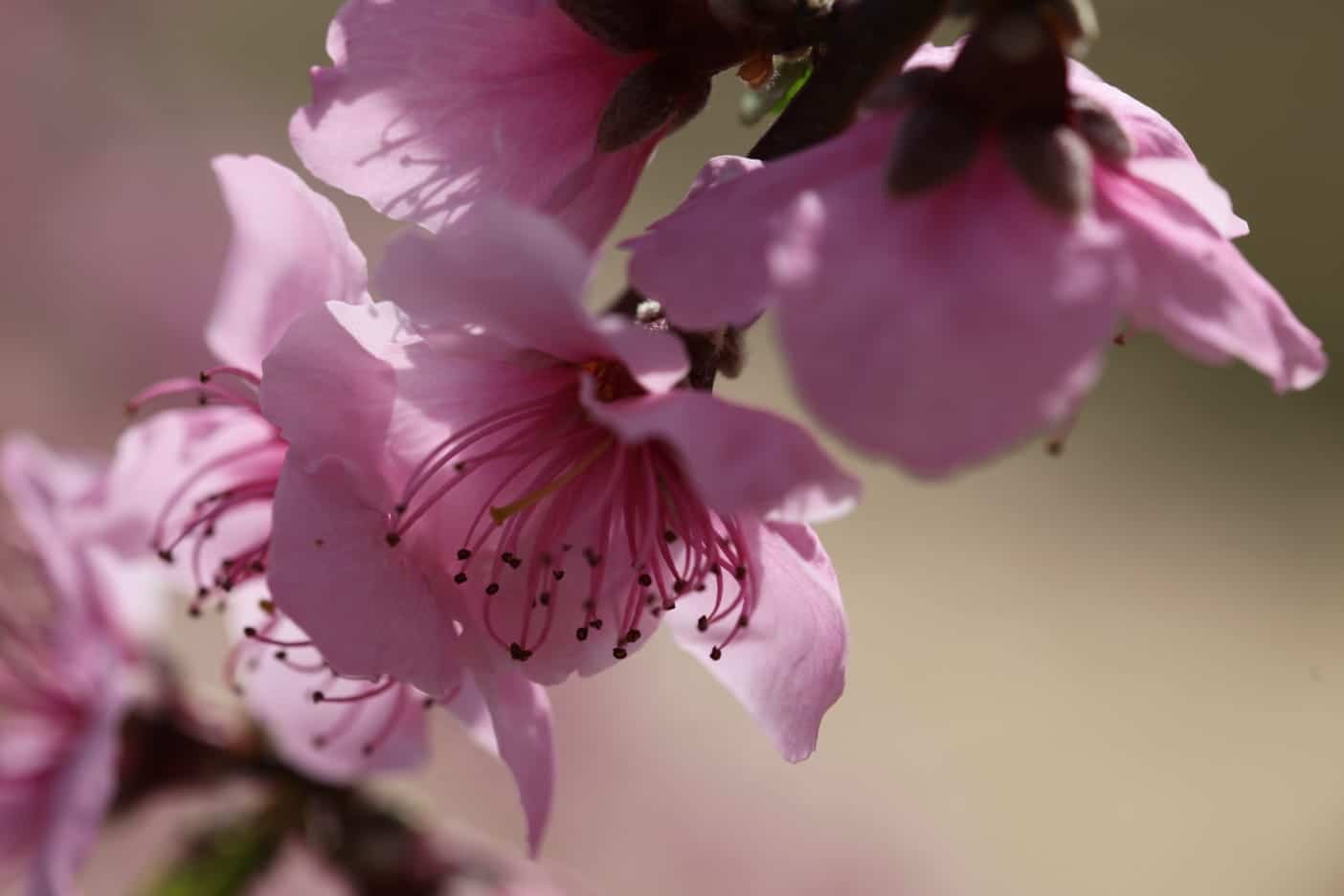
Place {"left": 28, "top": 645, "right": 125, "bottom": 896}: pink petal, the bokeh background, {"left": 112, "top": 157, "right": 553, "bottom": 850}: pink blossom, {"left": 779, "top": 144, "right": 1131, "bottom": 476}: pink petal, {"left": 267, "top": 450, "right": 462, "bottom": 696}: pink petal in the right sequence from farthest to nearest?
the bokeh background
{"left": 28, "top": 645, "right": 125, "bottom": 896}: pink petal
{"left": 112, "top": 157, "right": 553, "bottom": 850}: pink blossom
{"left": 267, "top": 450, "right": 462, "bottom": 696}: pink petal
{"left": 779, "top": 144, "right": 1131, "bottom": 476}: pink petal

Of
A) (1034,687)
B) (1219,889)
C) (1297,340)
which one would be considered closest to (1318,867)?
(1219,889)

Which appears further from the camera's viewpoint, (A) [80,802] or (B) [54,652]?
(B) [54,652]

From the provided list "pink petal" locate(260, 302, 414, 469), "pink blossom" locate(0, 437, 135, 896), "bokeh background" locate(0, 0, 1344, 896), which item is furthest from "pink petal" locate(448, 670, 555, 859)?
"bokeh background" locate(0, 0, 1344, 896)

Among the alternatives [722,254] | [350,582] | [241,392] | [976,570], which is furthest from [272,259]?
[976,570]

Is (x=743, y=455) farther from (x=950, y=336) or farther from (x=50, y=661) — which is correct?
(x=50, y=661)

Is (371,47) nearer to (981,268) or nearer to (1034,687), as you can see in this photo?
(981,268)

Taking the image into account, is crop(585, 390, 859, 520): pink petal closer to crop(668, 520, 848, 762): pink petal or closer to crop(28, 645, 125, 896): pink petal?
crop(668, 520, 848, 762): pink petal
